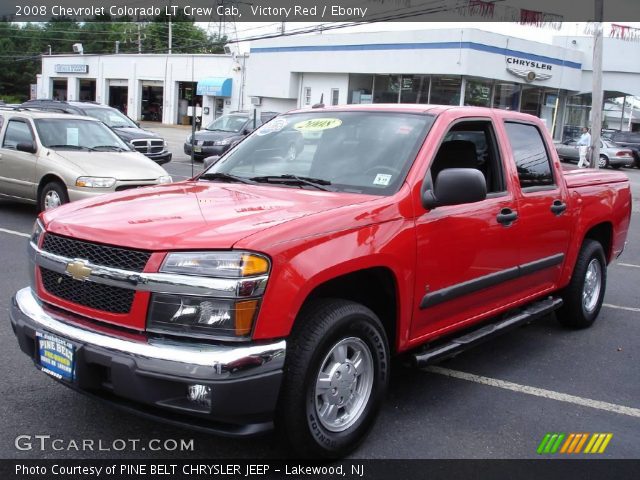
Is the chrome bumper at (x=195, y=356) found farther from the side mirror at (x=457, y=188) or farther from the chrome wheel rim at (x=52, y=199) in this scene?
the chrome wheel rim at (x=52, y=199)

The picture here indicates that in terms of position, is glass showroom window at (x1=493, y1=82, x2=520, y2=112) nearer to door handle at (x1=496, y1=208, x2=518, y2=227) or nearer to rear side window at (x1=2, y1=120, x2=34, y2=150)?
rear side window at (x1=2, y1=120, x2=34, y2=150)

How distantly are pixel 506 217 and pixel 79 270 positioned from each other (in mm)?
2778

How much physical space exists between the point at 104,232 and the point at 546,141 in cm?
380

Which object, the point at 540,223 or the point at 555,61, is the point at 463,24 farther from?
the point at 540,223

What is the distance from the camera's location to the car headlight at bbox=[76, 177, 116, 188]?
923cm

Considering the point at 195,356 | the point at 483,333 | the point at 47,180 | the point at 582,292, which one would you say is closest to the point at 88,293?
the point at 195,356

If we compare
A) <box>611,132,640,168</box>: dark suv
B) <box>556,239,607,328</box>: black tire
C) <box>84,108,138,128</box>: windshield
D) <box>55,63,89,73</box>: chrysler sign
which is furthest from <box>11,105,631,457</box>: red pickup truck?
<box>55,63,89,73</box>: chrysler sign

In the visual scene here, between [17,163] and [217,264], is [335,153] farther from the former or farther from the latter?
[17,163]

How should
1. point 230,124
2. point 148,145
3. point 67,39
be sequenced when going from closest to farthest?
point 148,145, point 230,124, point 67,39

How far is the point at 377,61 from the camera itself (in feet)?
106

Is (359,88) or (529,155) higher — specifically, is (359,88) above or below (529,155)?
above

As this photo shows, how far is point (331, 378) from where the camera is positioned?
11.0 ft

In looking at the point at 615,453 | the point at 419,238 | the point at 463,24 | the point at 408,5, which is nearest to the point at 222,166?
the point at 419,238

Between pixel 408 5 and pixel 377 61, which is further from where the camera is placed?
pixel 377 61
